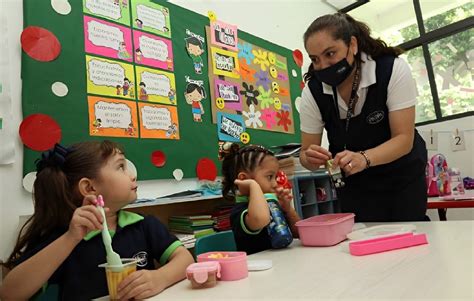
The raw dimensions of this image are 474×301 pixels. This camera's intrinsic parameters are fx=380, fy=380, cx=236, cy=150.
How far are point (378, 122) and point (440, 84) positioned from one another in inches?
108

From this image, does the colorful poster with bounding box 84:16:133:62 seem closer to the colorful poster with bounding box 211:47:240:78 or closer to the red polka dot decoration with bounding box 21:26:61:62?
the red polka dot decoration with bounding box 21:26:61:62

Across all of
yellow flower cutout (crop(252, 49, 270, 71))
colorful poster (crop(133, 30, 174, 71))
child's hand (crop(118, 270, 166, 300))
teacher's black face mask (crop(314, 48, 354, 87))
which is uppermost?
yellow flower cutout (crop(252, 49, 270, 71))

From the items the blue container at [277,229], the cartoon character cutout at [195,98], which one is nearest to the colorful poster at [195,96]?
the cartoon character cutout at [195,98]

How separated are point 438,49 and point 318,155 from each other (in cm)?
310

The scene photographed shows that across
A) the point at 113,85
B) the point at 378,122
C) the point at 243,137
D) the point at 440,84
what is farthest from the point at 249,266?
the point at 440,84

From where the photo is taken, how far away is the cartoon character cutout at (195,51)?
2463 millimetres

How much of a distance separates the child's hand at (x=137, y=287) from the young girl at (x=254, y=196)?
1.37 feet

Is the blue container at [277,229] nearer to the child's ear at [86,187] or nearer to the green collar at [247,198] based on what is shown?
the green collar at [247,198]

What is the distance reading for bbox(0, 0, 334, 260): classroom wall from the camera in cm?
160

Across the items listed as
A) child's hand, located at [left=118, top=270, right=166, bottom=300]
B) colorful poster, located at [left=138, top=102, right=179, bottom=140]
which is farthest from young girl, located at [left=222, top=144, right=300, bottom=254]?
colorful poster, located at [left=138, top=102, right=179, bottom=140]

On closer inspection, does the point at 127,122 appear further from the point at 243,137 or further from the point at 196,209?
the point at 243,137

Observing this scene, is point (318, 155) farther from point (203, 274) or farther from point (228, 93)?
point (228, 93)

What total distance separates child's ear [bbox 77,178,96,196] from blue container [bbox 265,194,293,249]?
53 centimetres

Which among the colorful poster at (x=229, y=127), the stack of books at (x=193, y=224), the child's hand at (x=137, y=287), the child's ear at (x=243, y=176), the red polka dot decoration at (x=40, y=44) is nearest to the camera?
the child's hand at (x=137, y=287)
